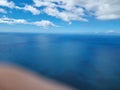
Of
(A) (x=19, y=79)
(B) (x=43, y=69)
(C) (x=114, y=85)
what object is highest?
(A) (x=19, y=79)

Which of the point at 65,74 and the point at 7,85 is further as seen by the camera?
the point at 65,74

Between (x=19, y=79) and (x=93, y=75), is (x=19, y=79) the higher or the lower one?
the higher one

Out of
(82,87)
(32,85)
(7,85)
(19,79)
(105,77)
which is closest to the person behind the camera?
(7,85)

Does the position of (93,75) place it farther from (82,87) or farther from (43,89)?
(43,89)

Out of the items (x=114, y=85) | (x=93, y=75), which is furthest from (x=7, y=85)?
(x=93, y=75)

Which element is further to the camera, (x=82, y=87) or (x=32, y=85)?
(x=82, y=87)

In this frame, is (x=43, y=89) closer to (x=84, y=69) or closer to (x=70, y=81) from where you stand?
(x=70, y=81)

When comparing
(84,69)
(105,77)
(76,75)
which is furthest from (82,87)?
(84,69)

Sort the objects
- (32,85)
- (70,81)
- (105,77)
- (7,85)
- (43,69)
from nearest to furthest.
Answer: (7,85) → (32,85) → (70,81) → (105,77) → (43,69)

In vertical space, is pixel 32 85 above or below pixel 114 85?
above
